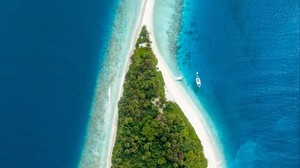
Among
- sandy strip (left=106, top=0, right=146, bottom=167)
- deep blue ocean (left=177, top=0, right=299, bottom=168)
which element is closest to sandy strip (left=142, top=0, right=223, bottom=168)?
sandy strip (left=106, top=0, right=146, bottom=167)

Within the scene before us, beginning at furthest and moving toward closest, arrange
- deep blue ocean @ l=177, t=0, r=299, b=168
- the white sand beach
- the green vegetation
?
the white sand beach → deep blue ocean @ l=177, t=0, r=299, b=168 → the green vegetation

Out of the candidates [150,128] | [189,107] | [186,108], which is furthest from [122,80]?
[189,107]

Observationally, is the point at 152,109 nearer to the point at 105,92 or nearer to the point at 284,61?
the point at 105,92

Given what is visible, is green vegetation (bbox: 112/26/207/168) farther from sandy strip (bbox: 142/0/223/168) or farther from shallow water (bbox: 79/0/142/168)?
shallow water (bbox: 79/0/142/168)

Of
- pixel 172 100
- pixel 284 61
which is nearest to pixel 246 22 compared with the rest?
pixel 284 61

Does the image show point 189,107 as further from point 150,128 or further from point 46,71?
point 46,71
